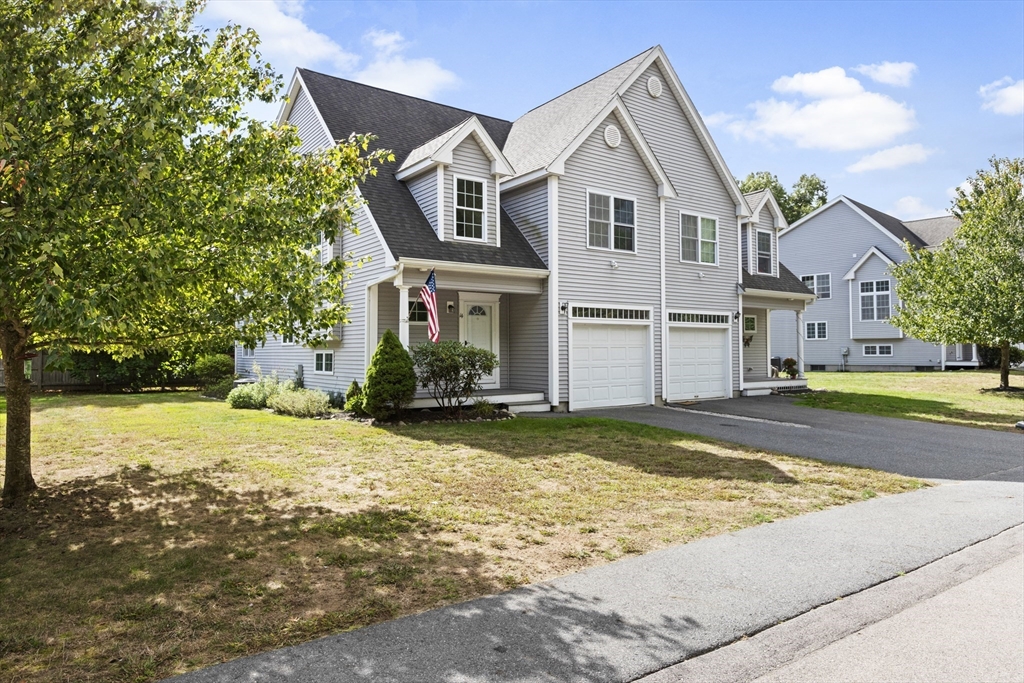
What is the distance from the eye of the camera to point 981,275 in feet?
71.6

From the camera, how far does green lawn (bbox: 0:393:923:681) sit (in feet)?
13.4

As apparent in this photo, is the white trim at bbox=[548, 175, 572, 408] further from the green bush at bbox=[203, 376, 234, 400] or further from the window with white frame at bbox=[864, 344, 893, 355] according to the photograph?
the window with white frame at bbox=[864, 344, 893, 355]

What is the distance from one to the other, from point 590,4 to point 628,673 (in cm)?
1194

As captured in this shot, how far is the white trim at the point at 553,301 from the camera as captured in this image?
628 inches

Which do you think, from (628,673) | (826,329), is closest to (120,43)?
(628,673)

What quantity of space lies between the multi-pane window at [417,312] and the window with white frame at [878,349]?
1152 inches

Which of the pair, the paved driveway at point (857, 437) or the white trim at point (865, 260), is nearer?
the paved driveway at point (857, 437)

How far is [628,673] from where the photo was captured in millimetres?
3547

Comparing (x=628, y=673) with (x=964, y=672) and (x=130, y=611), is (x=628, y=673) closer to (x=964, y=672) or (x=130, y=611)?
(x=964, y=672)

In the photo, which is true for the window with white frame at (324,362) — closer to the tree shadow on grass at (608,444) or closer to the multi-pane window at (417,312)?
the multi-pane window at (417,312)

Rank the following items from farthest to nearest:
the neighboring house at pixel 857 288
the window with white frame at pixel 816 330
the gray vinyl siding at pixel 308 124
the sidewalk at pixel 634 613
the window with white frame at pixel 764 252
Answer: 1. the window with white frame at pixel 816 330
2. the neighboring house at pixel 857 288
3. the window with white frame at pixel 764 252
4. the gray vinyl siding at pixel 308 124
5. the sidewalk at pixel 634 613

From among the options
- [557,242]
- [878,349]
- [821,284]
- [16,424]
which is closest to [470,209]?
[557,242]

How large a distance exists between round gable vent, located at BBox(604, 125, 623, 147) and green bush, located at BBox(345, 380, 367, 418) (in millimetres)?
9212

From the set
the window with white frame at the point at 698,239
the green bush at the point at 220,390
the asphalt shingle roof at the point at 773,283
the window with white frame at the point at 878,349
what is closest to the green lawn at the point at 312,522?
the green bush at the point at 220,390
